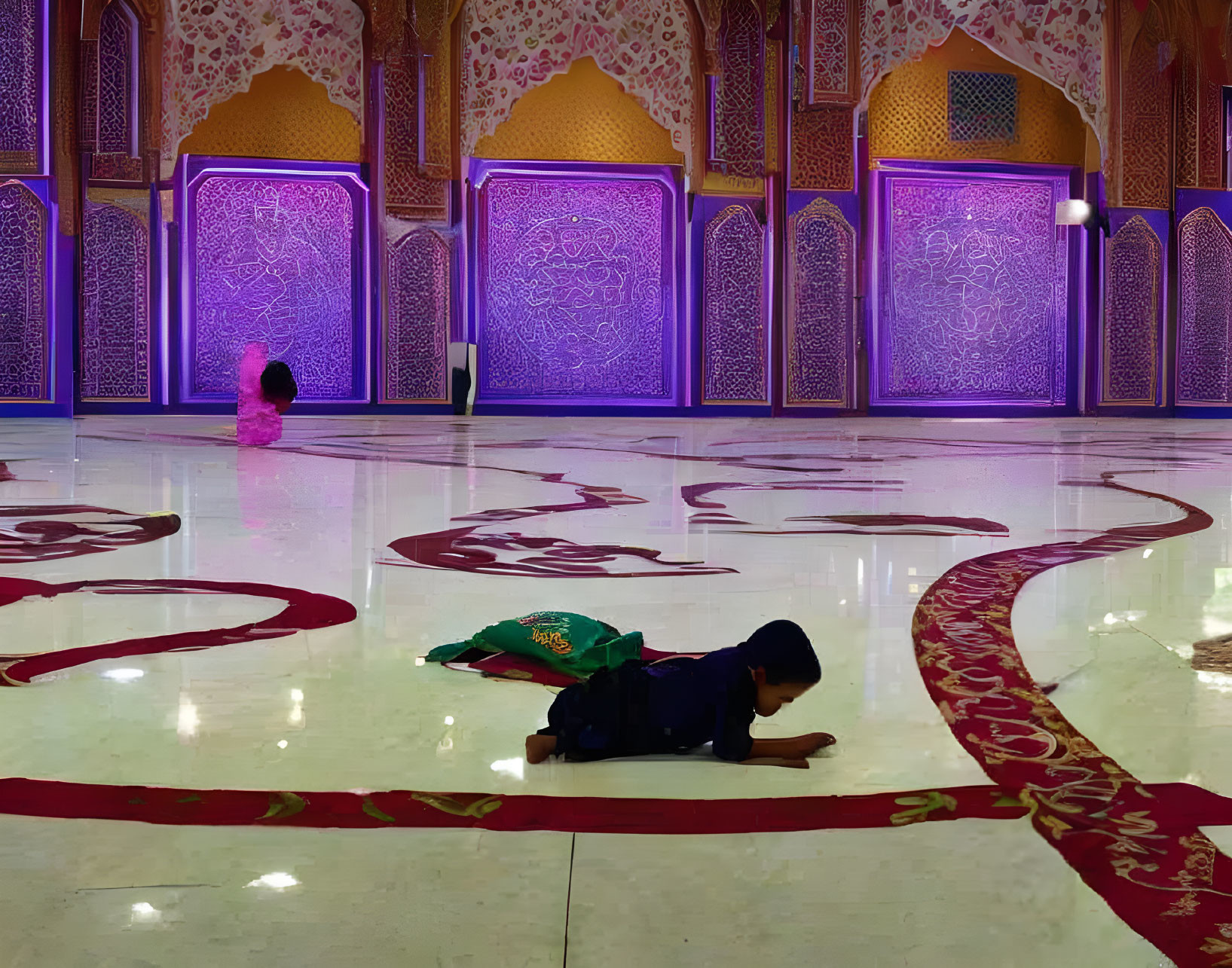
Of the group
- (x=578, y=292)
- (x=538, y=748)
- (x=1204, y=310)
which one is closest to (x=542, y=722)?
(x=538, y=748)

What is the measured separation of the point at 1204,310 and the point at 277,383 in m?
6.13

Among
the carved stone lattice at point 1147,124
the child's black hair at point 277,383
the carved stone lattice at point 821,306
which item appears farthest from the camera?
the carved stone lattice at point 1147,124

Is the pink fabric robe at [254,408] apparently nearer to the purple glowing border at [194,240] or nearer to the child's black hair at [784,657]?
the purple glowing border at [194,240]

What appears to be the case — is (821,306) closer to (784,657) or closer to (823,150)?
(823,150)

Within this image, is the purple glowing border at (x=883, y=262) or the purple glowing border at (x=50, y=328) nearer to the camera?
the purple glowing border at (x=50, y=328)

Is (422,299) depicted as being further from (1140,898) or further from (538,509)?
(1140,898)

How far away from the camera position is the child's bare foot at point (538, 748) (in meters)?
0.76

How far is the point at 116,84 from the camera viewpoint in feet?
22.6

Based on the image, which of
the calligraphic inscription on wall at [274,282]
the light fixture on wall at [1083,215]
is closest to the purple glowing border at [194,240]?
the calligraphic inscription on wall at [274,282]

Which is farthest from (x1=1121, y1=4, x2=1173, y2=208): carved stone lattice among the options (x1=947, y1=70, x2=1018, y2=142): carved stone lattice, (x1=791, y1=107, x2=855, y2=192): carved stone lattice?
(x1=791, y1=107, x2=855, y2=192): carved stone lattice

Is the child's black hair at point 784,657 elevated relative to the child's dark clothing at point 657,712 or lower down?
elevated

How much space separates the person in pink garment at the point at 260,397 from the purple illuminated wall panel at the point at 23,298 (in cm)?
306

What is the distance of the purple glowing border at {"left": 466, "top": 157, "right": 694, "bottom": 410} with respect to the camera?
743 centimetres

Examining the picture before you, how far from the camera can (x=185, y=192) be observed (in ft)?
23.6
